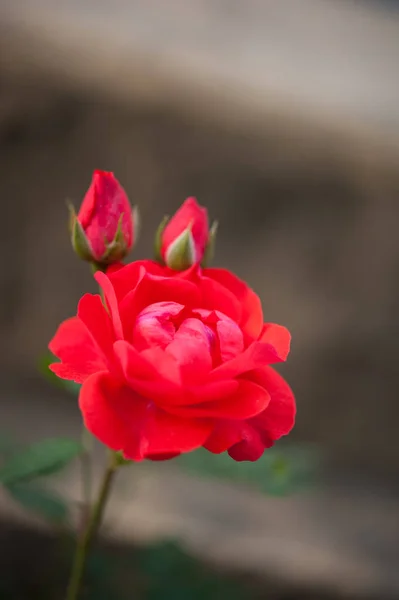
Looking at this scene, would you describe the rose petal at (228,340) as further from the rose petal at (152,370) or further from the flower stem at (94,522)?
the flower stem at (94,522)

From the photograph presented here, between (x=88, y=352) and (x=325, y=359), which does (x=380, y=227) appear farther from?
(x=88, y=352)

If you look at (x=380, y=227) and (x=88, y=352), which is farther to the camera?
(x=380, y=227)

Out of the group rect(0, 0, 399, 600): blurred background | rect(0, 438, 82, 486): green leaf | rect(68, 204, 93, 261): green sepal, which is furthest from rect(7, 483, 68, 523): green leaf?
rect(68, 204, 93, 261): green sepal

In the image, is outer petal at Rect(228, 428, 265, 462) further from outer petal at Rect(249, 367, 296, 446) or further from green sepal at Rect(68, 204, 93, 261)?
green sepal at Rect(68, 204, 93, 261)

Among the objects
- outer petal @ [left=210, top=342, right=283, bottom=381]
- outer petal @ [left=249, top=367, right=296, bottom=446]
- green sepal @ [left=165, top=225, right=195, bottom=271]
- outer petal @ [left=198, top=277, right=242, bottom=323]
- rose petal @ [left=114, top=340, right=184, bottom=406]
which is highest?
green sepal @ [left=165, top=225, right=195, bottom=271]

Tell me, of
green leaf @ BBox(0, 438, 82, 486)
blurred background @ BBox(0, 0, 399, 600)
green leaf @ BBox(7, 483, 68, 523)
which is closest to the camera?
green leaf @ BBox(0, 438, 82, 486)

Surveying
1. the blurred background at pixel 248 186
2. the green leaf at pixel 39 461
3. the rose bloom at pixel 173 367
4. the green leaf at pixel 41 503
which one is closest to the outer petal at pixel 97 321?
the rose bloom at pixel 173 367

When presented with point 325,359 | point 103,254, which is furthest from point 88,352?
point 325,359
